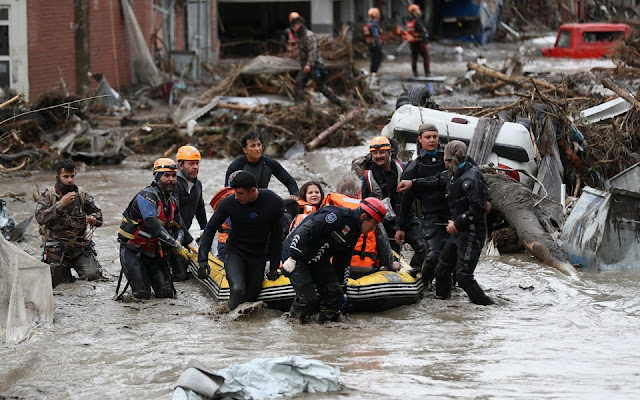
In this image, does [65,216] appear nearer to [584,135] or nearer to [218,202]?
[218,202]

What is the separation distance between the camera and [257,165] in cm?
1129

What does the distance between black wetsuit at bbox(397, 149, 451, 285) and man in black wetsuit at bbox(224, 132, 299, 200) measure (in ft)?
4.34

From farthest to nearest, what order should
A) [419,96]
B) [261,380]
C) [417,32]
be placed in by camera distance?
[417,32] → [419,96] → [261,380]

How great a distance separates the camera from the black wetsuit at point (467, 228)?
966 centimetres

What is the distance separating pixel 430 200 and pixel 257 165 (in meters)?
1.99

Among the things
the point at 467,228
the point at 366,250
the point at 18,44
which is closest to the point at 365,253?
the point at 366,250

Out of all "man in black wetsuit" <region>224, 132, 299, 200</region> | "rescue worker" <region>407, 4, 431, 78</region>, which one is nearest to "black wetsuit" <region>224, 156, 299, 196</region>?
"man in black wetsuit" <region>224, 132, 299, 200</region>

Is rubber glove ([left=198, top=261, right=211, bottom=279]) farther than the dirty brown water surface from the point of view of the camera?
Yes

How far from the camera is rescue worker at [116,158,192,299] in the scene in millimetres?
10086

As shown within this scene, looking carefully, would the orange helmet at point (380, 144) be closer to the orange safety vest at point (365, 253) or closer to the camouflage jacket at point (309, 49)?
the orange safety vest at point (365, 253)

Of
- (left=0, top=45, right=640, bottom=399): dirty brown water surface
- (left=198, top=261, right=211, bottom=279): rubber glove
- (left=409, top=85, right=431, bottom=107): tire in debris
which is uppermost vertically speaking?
(left=409, top=85, right=431, bottom=107): tire in debris

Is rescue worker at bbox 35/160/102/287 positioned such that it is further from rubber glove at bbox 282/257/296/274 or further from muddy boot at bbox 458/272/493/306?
muddy boot at bbox 458/272/493/306

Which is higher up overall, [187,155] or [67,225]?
[187,155]

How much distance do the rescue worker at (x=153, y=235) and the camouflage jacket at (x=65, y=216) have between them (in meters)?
0.48
